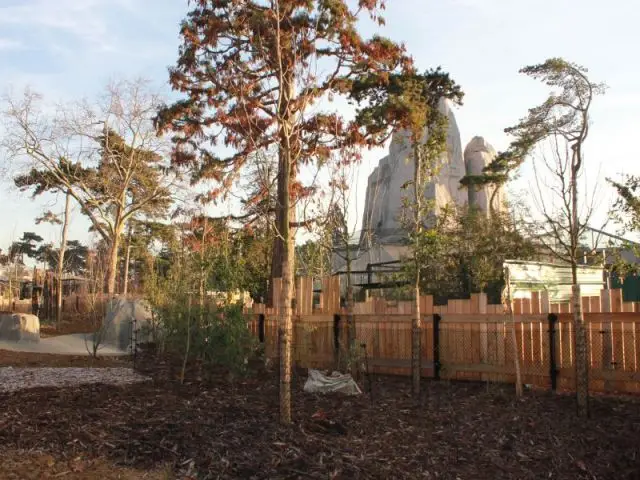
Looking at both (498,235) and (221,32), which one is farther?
(498,235)

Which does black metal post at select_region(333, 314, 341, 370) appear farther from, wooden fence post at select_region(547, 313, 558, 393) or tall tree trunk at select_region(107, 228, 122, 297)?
tall tree trunk at select_region(107, 228, 122, 297)

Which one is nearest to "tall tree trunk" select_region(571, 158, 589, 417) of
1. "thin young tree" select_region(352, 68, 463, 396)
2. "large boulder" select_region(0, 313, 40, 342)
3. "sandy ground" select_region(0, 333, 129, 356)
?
"thin young tree" select_region(352, 68, 463, 396)

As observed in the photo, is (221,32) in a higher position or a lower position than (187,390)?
higher

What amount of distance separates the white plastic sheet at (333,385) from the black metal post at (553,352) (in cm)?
272

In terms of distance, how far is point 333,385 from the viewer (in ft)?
30.5

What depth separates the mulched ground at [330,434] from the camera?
596 cm

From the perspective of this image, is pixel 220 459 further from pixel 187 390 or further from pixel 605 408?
pixel 605 408

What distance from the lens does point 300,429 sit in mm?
6867

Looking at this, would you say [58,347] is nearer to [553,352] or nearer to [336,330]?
[336,330]

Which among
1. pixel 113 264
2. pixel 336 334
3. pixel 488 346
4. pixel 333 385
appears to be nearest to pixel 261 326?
pixel 336 334

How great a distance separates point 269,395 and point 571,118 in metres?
5.74

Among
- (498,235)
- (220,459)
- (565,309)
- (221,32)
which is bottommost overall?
(220,459)

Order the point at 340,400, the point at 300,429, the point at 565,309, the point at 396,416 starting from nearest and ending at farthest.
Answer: the point at 300,429 < the point at 396,416 < the point at 340,400 < the point at 565,309

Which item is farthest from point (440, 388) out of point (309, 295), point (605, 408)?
point (309, 295)
